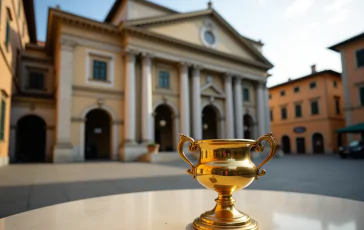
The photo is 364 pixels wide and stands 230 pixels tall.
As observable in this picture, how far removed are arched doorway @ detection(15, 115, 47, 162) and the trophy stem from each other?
21851mm

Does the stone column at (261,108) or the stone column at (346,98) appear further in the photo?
the stone column at (261,108)

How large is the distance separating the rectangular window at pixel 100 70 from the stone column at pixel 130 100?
1.59m

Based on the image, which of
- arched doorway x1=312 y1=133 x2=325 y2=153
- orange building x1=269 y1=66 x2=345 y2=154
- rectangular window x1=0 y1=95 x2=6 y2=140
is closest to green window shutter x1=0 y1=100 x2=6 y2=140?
rectangular window x1=0 y1=95 x2=6 y2=140

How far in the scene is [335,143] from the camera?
2923cm

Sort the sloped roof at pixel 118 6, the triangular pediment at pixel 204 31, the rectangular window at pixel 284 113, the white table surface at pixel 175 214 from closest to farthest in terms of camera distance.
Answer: the white table surface at pixel 175 214
the triangular pediment at pixel 204 31
the sloped roof at pixel 118 6
the rectangular window at pixel 284 113

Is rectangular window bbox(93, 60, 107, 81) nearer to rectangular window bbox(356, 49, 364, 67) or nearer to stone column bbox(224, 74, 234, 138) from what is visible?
stone column bbox(224, 74, 234, 138)

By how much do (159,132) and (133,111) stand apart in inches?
289

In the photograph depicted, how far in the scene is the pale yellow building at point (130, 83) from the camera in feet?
55.3

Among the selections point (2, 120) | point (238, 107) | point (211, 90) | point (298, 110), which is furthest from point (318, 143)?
point (2, 120)

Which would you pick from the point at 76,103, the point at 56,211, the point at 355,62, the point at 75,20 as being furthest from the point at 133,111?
the point at 355,62

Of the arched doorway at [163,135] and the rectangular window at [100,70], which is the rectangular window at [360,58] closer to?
the arched doorway at [163,135]

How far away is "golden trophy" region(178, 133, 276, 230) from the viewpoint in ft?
5.93

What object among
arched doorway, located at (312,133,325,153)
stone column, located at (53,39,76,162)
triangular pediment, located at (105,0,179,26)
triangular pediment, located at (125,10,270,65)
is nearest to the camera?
stone column, located at (53,39,76,162)

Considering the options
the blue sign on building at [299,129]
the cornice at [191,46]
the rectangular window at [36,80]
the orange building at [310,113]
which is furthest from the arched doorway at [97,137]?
the orange building at [310,113]
